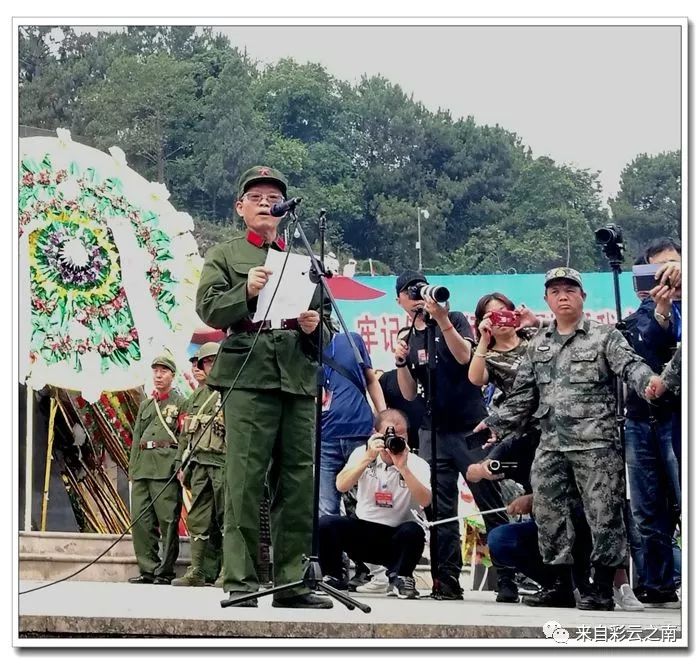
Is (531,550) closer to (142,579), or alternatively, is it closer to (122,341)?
(142,579)

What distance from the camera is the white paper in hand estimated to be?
256 inches

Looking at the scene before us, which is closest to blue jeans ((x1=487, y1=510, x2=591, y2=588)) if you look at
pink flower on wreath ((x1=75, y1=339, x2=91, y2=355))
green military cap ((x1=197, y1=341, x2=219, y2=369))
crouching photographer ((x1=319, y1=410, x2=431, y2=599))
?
crouching photographer ((x1=319, y1=410, x2=431, y2=599))

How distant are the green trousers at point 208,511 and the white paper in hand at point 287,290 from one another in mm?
1602

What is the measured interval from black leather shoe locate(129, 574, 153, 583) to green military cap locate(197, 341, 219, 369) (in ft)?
3.65

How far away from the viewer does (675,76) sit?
709 centimetres

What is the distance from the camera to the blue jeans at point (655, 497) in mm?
6789

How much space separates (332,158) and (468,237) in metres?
0.79

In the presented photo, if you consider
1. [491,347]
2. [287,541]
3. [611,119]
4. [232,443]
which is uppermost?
[611,119]

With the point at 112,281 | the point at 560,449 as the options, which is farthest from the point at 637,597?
the point at 112,281

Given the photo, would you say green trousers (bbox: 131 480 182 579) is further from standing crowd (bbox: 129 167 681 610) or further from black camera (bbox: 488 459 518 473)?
black camera (bbox: 488 459 518 473)

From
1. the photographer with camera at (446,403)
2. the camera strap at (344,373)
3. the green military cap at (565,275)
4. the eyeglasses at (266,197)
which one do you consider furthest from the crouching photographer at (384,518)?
the eyeglasses at (266,197)
